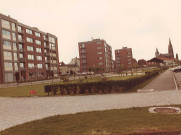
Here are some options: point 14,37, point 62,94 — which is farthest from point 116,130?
point 14,37

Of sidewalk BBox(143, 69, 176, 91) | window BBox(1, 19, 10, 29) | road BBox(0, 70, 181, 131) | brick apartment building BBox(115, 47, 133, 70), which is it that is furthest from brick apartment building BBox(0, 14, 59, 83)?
brick apartment building BBox(115, 47, 133, 70)

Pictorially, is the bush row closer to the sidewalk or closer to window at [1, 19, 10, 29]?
the sidewalk

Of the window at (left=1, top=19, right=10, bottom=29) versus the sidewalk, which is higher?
the window at (left=1, top=19, right=10, bottom=29)

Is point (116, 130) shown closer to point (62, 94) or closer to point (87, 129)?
point (87, 129)

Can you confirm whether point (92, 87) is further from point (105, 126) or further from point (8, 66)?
point (8, 66)

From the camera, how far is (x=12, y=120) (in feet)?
31.2

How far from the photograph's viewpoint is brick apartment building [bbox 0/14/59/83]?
49469 millimetres

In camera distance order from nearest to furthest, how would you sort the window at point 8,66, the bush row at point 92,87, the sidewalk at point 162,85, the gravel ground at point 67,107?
1. the gravel ground at point 67,107
2. the bush row at point 92,87
3. the sidewalk at point 162,85
4. the window at point 8,66

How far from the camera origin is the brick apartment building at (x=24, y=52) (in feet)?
162

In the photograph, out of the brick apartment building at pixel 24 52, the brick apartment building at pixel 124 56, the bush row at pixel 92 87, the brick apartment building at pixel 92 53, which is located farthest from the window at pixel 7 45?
the brick apartment building at pixel 124 56

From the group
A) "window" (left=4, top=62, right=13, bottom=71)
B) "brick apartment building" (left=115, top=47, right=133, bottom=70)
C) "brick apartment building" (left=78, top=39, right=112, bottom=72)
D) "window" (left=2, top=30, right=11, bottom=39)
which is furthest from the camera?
"brick apartment building" (left=115, top=47, right=133, bottom=70)

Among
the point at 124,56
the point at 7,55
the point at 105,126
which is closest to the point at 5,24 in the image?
the point at 7,55

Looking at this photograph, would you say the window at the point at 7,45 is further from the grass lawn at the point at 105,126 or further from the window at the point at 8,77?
the grass lawn at the point at 105,126

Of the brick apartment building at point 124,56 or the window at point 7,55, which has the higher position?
the brick apartment building at point 124,56
